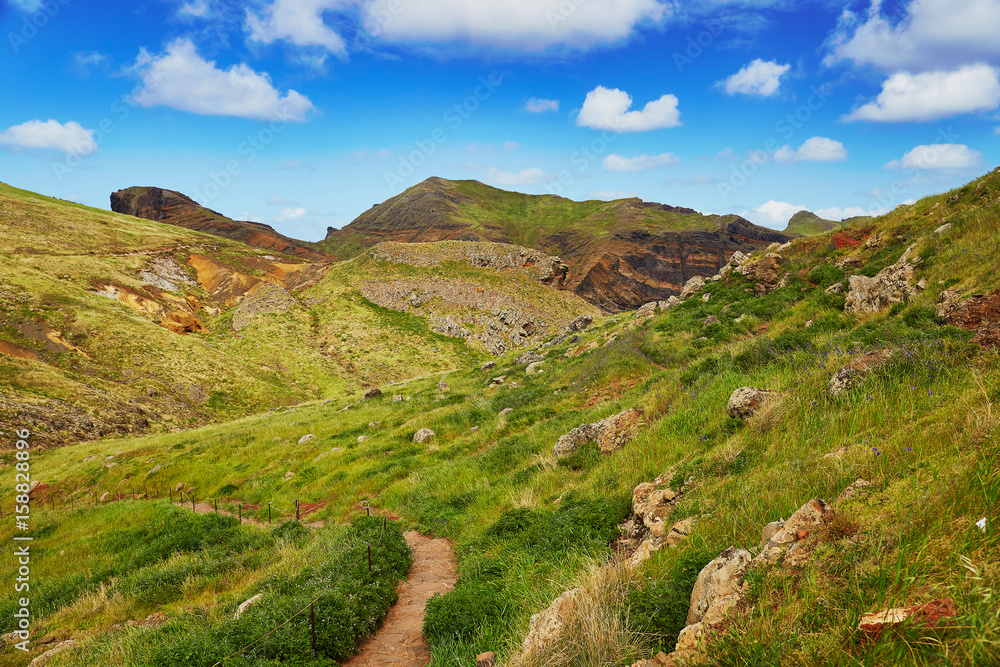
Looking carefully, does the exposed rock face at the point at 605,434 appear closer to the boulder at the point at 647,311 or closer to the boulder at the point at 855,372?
the boulder at the point at 855,372

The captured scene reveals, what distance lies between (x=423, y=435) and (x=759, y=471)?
12814mm

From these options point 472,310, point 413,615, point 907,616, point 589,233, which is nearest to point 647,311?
A: point 413,615

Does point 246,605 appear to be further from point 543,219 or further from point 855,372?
point 543,219

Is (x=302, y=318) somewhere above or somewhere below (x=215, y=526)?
above

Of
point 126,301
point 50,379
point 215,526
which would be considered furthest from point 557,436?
point 126,301

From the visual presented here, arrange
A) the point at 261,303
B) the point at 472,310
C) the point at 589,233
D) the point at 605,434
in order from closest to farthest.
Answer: the point at 605,434 < the point at 261,303 < the point at 472,310 < the point at 589,233

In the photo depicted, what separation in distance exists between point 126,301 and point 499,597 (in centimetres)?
5624

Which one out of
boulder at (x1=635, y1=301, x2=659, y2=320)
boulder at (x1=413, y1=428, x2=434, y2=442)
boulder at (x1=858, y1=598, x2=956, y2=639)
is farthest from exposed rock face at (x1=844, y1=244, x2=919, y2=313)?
boulder at (x1=413, y1=428, x2=434, y2=442)

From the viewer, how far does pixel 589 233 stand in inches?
5271

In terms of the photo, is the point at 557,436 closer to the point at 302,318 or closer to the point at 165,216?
the point at 302,318

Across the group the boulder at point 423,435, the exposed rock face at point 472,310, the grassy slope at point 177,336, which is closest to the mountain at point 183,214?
the grassy slope at point 177,336

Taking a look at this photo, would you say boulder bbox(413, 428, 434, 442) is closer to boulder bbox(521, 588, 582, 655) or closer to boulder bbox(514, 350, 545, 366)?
boulder bbox(514, 350, 545, 366)

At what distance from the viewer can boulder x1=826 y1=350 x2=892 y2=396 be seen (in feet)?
19.5

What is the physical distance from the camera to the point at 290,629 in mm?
5332
